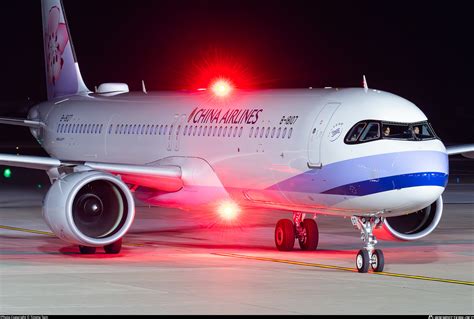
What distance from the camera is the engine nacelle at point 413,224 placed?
24.4 metres

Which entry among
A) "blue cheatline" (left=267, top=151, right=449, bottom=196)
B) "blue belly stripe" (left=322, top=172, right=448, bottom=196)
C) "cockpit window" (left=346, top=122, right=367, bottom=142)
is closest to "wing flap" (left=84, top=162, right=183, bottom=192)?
"blue cheatline" (left=267, top=151, right=449, bottom=196)

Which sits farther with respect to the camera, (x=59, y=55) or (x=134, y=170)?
(x=59, y=55)

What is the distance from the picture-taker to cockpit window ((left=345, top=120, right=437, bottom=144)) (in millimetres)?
21953

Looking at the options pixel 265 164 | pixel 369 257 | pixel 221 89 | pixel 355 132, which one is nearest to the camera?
pixel 369 257

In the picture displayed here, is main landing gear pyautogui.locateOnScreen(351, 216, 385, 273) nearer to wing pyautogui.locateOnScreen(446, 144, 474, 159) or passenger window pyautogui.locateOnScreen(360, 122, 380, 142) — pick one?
passenger window pyautogui.locateOnScreen(360, 122, 380, 142)

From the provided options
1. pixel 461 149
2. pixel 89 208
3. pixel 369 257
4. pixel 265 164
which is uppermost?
pixel 461 149

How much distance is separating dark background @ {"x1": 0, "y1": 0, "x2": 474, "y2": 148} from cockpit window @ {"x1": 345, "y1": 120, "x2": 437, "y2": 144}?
85.8 metres

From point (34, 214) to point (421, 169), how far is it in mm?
16364

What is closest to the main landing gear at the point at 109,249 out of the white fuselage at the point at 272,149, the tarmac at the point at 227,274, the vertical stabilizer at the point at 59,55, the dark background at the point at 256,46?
the tarmac at the point at 227,274

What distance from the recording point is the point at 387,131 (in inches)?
869

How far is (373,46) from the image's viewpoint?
403 ft

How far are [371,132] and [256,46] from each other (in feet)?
339

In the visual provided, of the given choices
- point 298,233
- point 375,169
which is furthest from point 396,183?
point 298,233

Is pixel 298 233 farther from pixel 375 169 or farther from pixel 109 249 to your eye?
pixel 375 169
